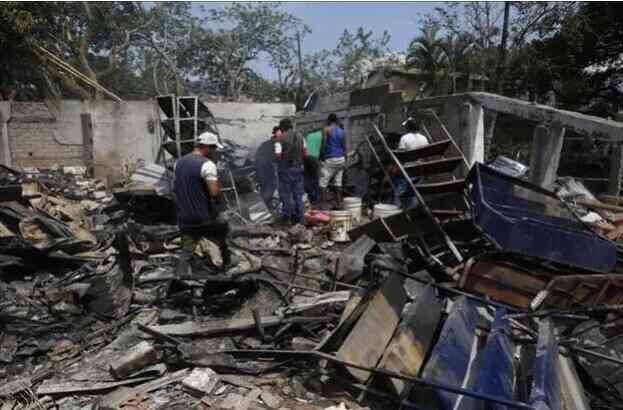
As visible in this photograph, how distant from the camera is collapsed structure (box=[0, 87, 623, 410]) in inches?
119

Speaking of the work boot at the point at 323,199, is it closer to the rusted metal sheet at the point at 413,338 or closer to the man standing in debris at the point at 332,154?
the man standing in debris at the point at 332,154

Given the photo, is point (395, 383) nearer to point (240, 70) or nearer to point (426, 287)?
point (426, 287)

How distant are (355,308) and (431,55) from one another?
56.0ft

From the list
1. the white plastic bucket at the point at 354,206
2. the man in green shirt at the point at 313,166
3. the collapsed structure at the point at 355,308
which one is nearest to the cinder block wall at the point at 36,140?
the collapsed structure at the point at 355,308

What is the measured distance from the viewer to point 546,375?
96.1 inches

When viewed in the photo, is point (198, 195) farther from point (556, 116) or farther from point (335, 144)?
point (556, 116)

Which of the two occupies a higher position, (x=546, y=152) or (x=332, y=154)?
(x=546, y=152)

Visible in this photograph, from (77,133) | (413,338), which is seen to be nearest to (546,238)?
(413,338)

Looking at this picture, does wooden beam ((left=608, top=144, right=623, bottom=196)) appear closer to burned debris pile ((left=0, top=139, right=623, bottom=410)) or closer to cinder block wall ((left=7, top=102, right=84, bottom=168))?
burned debris pile ((left=0, top=139, right=623, bottom=410))

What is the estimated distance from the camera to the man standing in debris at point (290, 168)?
24.3ft

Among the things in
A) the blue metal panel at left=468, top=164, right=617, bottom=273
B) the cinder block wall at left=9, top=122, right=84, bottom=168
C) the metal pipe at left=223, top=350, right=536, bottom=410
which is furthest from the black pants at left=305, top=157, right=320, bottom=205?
the cinder block wall at left=9, top=122, right=84, bottom=168

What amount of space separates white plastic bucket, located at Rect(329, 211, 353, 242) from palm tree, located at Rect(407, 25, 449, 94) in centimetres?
1210

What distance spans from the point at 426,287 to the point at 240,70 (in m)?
24.9

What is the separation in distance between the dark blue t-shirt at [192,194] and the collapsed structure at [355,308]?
2.19ft
